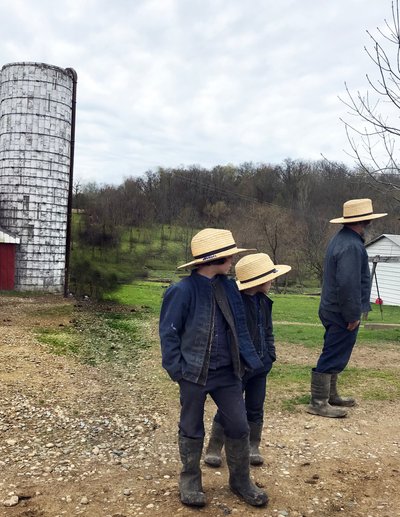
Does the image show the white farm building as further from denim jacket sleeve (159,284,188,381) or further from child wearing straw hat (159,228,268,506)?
denim jacket sleeve (159,284,188,381)

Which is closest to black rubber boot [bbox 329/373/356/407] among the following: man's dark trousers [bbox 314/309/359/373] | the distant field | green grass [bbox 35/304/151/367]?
man's dark trousers [bbox 314/309/359/373]

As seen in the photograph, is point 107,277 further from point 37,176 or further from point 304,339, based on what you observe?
point 304,339

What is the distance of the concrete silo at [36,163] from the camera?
Result: 52.9 ft

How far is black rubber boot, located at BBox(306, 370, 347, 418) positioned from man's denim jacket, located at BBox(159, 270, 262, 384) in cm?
196

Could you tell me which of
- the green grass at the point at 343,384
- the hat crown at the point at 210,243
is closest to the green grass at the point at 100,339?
the green grass at the point at 343,384

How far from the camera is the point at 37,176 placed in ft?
53.4

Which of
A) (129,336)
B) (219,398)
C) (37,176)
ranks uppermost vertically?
(37,176)

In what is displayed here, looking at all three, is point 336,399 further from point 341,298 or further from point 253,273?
point 253,273

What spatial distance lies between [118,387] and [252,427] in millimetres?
2812

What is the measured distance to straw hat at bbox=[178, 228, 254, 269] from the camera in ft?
11.4

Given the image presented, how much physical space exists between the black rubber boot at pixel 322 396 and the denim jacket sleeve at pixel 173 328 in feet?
7.76

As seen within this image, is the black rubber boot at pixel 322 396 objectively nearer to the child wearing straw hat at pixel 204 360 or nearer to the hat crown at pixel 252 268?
the hat crown at pixel 252 268

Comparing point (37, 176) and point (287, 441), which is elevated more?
point (37, 176)

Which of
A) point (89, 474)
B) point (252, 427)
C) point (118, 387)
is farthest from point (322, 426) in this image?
point (118, 387)
